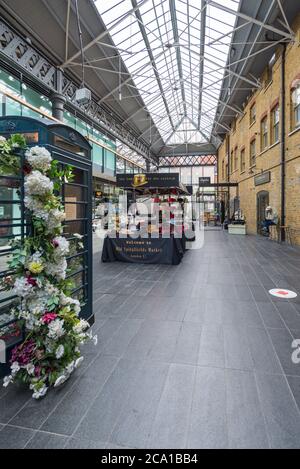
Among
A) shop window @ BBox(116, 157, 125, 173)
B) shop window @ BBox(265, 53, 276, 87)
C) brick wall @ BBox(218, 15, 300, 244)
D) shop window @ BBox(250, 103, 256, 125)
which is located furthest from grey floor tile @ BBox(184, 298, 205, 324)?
shop window @ BBox(116, 157, 125, 173)

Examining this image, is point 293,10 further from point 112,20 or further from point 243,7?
point 112,20

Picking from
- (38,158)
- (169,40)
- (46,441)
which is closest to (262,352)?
(46,441)

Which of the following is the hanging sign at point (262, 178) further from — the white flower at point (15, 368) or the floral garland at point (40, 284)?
the white flower at point (15, 368)

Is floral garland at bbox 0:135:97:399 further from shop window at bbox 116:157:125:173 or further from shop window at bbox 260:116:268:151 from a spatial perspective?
shop window at bbox 116:157:125:173

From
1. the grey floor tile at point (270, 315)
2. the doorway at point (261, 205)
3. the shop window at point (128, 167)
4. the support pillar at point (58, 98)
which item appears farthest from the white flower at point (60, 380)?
the shop window at point (128, 167)

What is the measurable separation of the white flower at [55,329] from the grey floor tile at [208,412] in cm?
109

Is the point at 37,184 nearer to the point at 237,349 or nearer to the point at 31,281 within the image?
the point at 31,281

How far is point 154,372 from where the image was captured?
2.31m

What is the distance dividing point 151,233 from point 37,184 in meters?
5.31

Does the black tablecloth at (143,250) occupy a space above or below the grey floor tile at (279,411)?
above

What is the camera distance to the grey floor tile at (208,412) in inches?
63.0

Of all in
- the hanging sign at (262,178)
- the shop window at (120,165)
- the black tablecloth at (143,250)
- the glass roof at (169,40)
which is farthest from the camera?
the shop window at (120,165)
